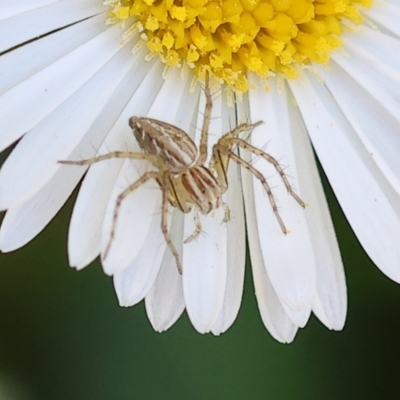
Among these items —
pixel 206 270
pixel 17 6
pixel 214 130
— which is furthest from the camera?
pixel 214 130

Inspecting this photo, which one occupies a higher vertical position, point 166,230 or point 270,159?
point 270,159

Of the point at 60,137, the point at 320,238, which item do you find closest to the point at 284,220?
the point at 320,238

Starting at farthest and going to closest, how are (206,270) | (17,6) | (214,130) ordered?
(214,130) → (206,270) → (17,6)

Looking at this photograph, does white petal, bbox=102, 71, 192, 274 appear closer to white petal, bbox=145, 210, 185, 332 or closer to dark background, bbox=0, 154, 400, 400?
white petal, bbox=145, 210, 185, 332

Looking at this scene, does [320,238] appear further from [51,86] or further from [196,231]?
[51,86]

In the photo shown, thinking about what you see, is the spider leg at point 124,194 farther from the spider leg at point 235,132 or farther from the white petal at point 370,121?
the white petal at point 370,121

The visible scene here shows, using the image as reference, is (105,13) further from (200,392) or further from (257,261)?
(200,392)

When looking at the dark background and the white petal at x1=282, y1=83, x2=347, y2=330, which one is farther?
the dark background

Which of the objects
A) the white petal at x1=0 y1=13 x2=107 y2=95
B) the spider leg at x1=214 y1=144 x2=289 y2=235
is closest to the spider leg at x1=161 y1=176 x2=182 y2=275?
the spider leg at x1=214 y1=144 x2=289 y2=235
